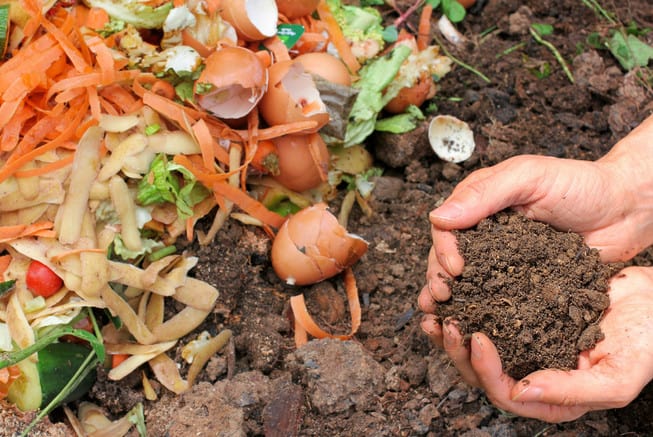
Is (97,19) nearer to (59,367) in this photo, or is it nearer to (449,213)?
(59,367)

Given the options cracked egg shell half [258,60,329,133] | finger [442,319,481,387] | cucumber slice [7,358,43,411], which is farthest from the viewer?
cracked egg shell half [258,60,329,133]

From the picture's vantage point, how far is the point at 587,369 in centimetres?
185

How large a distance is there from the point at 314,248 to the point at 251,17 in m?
0.77

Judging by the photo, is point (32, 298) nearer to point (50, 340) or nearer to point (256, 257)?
point (50, 340)

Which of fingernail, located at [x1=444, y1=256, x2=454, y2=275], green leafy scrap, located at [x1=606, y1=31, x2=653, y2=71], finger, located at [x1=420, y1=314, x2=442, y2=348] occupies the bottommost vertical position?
finger, located at [x1=420, y1=314, x2=442, y2=348]

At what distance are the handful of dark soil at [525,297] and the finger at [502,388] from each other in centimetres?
4

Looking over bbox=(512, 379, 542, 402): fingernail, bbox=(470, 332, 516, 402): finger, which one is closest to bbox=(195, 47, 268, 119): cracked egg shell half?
bbox=(470, 332, 516, 402): finger

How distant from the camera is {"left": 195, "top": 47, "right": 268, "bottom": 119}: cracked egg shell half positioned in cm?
226

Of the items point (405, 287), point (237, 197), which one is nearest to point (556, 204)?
point (405, 287)

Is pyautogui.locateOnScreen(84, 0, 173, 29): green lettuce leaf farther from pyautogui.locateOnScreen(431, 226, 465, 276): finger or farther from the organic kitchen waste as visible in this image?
pyautogui.locateOnScreen(431, 226, 465, 276): finger

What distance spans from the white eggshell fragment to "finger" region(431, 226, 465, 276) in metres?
0.81

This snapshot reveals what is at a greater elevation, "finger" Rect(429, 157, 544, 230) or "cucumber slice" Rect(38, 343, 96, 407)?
"finger" Rect(429, 157, 544, 230)

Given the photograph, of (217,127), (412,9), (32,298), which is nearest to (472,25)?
(412,9)

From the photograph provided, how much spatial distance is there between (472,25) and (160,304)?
1.72 m
